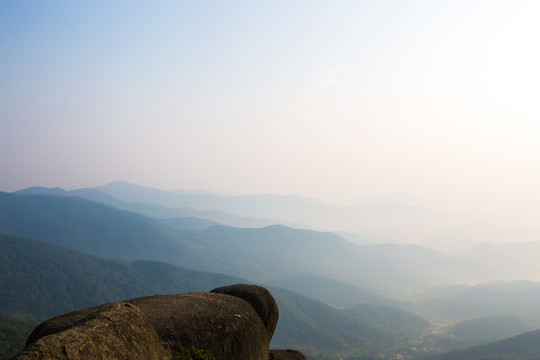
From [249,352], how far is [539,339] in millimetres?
240768

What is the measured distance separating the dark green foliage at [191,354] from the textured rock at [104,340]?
148cm

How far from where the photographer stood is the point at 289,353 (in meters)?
31.4

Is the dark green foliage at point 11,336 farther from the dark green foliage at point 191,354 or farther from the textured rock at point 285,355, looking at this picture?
the dark green foliage at point 191,354

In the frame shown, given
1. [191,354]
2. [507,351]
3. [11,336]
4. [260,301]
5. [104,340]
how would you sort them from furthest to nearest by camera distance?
[507,351] → [11,336] → [260,301] → [191,354] → [104,340]

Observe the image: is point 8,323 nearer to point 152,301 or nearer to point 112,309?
point 152,301

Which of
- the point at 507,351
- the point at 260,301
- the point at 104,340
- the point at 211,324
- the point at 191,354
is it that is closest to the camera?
the point at 104,340

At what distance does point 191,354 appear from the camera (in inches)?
718

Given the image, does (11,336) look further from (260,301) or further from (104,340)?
(104,340)

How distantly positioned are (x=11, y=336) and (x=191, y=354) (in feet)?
524

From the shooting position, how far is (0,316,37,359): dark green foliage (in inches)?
4802

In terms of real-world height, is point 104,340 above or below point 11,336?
above

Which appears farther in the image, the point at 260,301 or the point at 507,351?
the point at 507,351

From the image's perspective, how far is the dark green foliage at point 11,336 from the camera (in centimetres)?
12197

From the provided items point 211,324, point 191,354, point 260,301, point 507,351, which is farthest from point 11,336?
point 507,351
